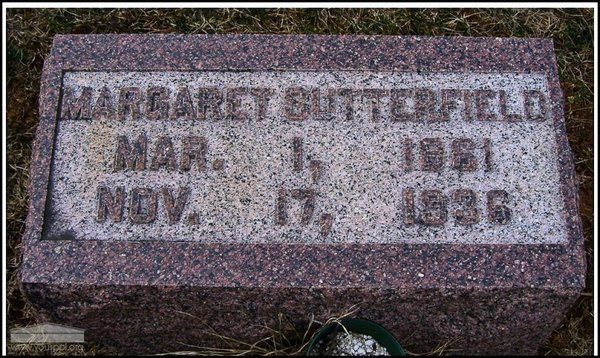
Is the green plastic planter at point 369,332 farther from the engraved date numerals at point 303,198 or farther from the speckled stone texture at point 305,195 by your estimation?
the engraved date numerals at point 303,198

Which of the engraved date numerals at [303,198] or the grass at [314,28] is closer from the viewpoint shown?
the engraved date numerals at [303,198]

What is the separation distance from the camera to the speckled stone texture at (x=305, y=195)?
2.38 metres

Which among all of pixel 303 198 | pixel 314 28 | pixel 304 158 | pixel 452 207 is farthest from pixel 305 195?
pixel 314 28

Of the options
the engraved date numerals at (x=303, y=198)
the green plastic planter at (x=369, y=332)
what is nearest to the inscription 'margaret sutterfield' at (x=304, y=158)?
the engraved date numerals at (x=303, y=198)

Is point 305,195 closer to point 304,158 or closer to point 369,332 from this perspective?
point 304,158

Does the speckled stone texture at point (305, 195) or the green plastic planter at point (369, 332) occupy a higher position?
the speckled stone texture at point (305, 195)

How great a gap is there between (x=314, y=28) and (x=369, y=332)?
1598 mm

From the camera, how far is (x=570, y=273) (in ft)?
7.79

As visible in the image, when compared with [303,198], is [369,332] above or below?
below

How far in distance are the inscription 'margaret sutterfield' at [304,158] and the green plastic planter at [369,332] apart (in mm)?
329

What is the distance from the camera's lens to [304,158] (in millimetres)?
2551

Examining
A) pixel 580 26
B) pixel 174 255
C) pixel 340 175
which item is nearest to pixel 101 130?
pixel 174 255

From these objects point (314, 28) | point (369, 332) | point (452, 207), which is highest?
point (314, 28)

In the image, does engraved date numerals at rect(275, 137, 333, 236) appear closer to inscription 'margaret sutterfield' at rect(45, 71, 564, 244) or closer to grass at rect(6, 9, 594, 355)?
inscription 'margaret sutterfield' at rect(45, 71, 564, 244)
